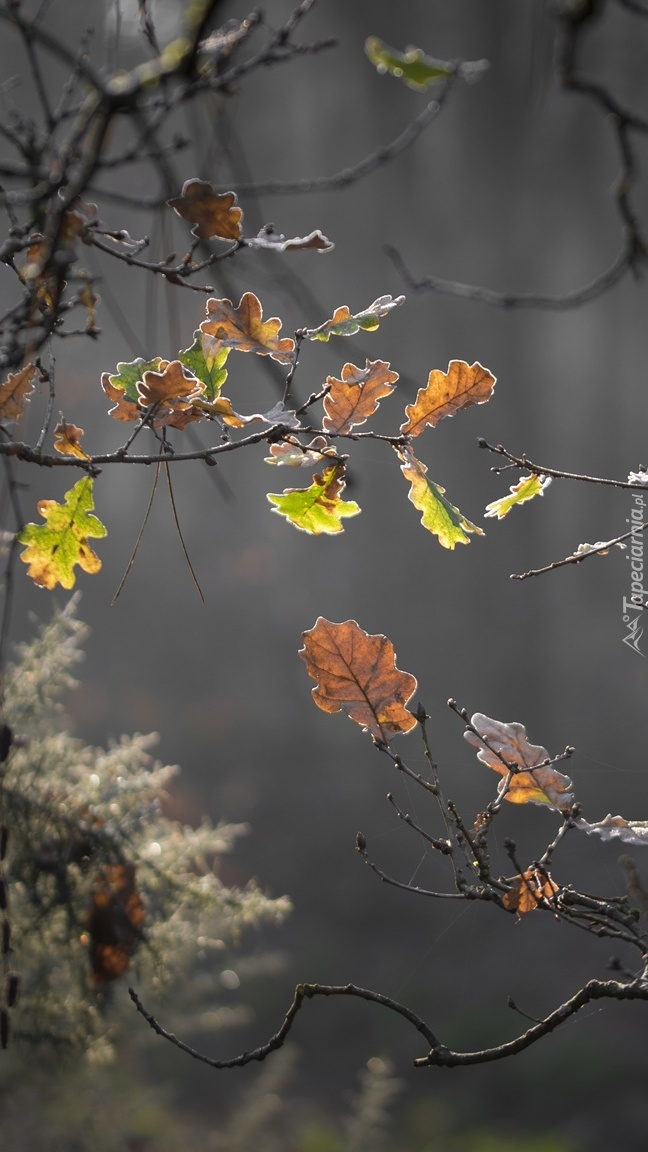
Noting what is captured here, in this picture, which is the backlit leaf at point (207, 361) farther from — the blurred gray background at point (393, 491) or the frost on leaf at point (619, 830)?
the blurred gray background at point (393, 491)

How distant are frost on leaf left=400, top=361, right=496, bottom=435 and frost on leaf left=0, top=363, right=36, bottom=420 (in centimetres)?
28

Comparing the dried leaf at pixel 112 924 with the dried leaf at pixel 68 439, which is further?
the dried leaf at pixel 112 924

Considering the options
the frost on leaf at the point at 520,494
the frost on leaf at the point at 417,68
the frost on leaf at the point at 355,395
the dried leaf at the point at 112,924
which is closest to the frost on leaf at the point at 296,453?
the frost on leaf at the point at 355,395

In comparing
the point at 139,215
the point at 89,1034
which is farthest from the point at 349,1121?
the point at 139,215

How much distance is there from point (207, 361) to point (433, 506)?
7.7 inches

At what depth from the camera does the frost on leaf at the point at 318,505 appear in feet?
2.16

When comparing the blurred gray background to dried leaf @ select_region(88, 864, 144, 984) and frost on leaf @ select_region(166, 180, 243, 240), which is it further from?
frost on leaf @ select_region(166, 180, 243, 240)

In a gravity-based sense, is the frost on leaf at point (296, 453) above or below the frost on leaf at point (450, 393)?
below

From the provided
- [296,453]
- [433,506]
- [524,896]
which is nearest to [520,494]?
[433,506]

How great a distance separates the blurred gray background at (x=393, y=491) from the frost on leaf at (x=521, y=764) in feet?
12.9

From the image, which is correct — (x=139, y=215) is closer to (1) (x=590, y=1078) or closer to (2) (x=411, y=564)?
(2) (x=411, y=564)

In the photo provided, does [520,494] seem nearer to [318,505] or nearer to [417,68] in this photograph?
[318,505]

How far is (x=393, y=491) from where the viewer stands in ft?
20.2

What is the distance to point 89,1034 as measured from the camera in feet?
3.39
